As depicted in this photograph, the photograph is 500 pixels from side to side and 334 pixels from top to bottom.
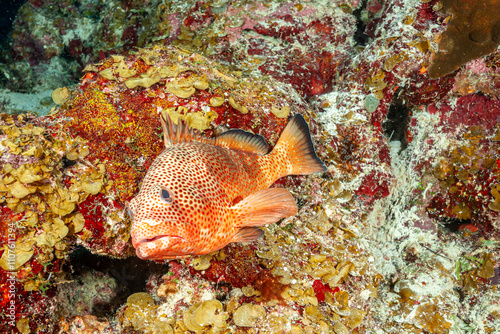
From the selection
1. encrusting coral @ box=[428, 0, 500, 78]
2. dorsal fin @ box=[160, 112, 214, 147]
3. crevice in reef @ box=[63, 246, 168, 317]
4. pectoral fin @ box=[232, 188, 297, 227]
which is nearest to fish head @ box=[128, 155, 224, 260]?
pectoral fin @ box=[232, 188, 297, 227]

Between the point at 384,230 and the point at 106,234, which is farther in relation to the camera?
the point at 384,230

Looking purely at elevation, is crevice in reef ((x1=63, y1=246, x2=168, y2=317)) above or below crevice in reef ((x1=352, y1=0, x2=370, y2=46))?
below

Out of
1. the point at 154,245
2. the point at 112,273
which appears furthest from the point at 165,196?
the point at 112,273

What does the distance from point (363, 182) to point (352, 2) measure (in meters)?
4.29

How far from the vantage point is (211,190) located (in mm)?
2377

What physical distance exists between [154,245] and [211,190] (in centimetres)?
67

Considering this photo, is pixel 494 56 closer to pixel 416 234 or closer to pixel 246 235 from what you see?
pixel 416 234

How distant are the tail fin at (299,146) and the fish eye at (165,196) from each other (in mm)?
1443

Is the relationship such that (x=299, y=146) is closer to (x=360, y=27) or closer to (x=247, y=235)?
(x=247, y=235)

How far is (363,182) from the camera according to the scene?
408 cm

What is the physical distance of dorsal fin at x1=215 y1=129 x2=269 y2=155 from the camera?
2.82 meters

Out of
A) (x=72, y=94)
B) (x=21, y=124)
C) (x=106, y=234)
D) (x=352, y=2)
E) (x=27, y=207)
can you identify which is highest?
(x=352, y=2)

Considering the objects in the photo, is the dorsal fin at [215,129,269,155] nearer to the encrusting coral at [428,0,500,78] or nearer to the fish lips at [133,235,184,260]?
the fish lips at [133,235,184,260]

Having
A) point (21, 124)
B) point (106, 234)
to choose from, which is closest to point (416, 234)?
point (106, 234)
